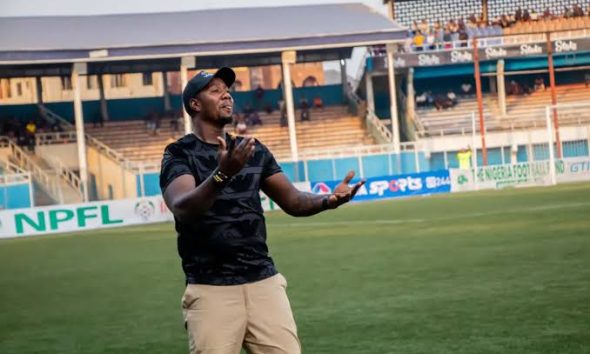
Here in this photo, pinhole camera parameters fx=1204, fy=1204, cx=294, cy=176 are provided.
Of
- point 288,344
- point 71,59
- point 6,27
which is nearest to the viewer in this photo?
point 288,344

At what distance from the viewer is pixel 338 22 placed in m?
59.1

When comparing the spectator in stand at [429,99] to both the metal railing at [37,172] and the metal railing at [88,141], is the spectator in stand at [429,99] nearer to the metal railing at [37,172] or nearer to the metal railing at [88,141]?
the metal railing at [88,141]

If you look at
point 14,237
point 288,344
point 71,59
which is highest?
point 71,59

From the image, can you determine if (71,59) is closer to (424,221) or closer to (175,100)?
(175,100)

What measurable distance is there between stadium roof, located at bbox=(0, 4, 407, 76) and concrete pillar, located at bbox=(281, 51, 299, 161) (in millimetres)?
455

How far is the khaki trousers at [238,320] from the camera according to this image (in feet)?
20.7

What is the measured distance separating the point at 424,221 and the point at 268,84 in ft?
219

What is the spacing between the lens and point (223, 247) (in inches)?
251

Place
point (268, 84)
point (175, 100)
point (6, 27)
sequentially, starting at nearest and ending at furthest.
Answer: point (6, 27), point (175, 100), point (268, 84)

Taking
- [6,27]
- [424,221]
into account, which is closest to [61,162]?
[6,27]

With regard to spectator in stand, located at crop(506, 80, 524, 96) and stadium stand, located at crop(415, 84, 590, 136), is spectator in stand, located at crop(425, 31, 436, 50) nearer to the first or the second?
stadium stand, located at crop(415, 84, 590, 136)

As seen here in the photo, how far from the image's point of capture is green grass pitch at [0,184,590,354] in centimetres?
1131

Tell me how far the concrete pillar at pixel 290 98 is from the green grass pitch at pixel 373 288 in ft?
76.3

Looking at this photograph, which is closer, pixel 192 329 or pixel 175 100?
pixel 192 329
